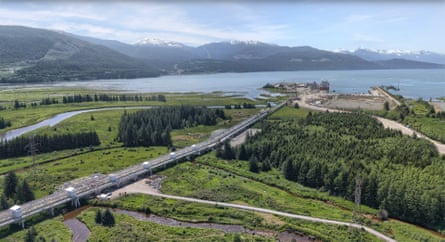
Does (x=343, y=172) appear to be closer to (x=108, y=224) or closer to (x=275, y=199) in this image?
(x=275, y=199)

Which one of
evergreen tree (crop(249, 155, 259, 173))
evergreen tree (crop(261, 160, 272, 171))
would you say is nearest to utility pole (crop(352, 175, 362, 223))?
evergreen tree (crop(261, 160, 272, 171))

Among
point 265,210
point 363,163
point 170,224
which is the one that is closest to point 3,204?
point 170,224

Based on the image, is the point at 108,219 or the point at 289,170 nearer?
the point at 108,219

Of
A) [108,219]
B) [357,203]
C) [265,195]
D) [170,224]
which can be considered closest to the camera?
[357,203]

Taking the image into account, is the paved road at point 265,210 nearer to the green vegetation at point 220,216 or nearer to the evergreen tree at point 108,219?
the green vegetation at point 220,216

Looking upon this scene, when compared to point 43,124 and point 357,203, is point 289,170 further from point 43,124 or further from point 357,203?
point 43,124

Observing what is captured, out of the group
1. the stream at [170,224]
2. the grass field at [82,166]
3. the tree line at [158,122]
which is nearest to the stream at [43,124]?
the grass field at [82,166]
